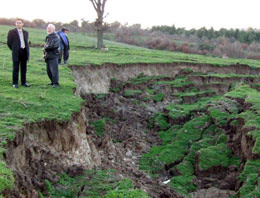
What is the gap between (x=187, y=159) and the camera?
1273 cm

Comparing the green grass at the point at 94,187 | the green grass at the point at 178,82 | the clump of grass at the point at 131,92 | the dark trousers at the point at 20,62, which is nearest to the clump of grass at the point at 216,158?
the green grass at the point at 94,187

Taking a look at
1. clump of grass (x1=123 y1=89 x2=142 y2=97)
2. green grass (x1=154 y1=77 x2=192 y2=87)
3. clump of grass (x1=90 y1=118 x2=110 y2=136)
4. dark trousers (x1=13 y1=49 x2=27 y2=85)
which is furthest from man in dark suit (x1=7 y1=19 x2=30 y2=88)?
green grass (x1=154 y1=77 x2=192 y2=87)

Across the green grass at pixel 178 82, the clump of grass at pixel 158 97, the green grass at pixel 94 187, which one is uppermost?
the green grass at pixel 178 82

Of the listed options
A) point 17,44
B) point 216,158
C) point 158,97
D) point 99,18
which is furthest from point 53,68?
point 99,18

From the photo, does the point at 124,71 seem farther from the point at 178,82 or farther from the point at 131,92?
the point at 178,82

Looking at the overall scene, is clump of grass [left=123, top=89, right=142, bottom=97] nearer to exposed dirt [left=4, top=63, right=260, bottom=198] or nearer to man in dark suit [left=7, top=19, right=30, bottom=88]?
exposed dirt [left=4, top=63, right=260, bottom=198]

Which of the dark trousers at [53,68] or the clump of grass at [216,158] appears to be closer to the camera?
the clump of grass at [216,158]

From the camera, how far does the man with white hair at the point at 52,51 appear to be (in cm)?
1246

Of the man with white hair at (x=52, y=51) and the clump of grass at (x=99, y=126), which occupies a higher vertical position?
the man with white hair at (x=52, y=51)

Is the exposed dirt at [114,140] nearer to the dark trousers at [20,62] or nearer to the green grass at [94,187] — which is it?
the green grass at [94,187]

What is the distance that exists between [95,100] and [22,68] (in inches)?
199

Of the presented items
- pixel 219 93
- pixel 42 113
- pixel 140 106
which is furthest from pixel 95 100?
pixel 219 93

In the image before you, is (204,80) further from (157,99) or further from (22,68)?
(22,68)

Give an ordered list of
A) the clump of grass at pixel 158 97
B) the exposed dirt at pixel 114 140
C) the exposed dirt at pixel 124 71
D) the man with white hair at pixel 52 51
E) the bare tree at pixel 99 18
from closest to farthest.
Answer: the exposed dirt at pixel 114 140, the man with white hair at pixel 52 51, the exposed dirt at pixel 124 71, the clump of grass at pixel 158 97, the bare tree at pixel 99 18
